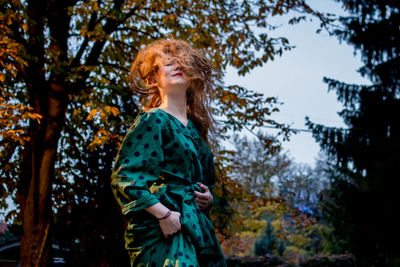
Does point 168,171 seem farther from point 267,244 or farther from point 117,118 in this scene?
point 267,244

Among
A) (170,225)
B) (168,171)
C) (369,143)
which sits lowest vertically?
(170,225)

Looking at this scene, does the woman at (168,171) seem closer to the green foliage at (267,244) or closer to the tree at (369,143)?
the tree at (369,143)

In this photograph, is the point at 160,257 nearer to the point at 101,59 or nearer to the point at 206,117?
the point at 206,117

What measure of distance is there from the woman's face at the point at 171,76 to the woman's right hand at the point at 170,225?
30.8 inches

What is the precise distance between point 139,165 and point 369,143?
36.1 ft

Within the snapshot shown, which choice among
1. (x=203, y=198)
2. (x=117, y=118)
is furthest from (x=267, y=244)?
(x=203, y=198)

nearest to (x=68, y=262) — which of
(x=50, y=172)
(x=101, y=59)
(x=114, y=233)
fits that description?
(x=114, y=233)

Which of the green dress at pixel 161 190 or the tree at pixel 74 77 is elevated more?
the tree at pixel 74 77

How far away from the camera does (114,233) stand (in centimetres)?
839

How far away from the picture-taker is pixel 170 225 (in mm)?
1727

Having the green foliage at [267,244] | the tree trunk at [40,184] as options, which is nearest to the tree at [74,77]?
the tree trunk at [40,184]

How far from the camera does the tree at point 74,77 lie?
217 inches

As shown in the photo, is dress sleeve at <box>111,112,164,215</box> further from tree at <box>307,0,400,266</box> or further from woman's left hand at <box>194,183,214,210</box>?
tree at <box>307,0,400,266</box>

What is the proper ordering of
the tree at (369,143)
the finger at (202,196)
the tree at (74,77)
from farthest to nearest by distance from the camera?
the tree at (369,143)
the tree at (74,77)
the finger at (202,196)
